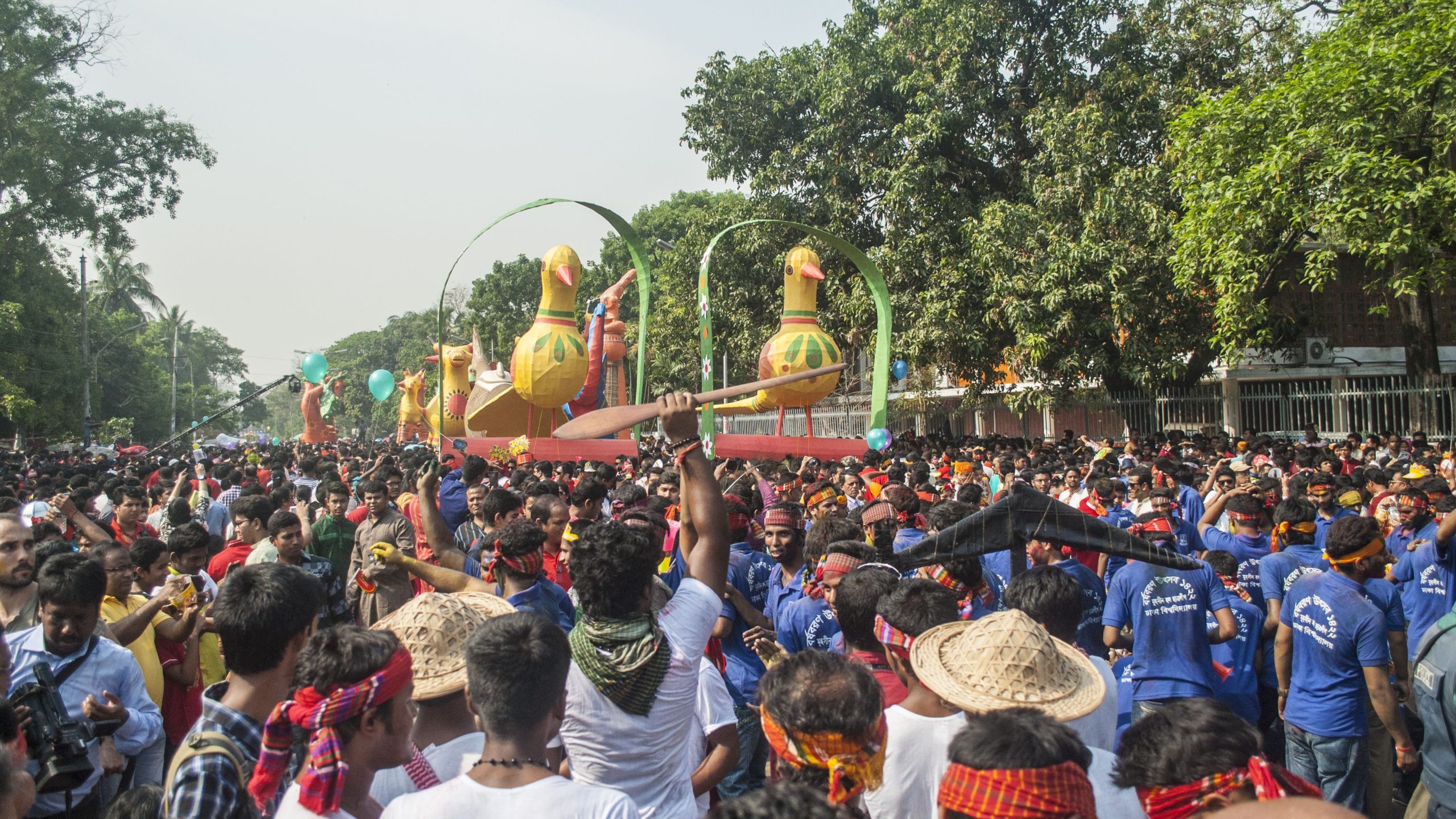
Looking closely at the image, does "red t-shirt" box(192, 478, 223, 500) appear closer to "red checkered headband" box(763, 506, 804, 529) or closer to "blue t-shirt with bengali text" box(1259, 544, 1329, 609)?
"red checkered headband" box(763, 506, 804, 529)

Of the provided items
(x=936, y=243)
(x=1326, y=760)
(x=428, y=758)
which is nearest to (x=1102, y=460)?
(x=1326, y=760)

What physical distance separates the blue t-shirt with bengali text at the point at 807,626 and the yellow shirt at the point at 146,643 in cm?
242

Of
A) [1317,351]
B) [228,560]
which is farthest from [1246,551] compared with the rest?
[1317,351]

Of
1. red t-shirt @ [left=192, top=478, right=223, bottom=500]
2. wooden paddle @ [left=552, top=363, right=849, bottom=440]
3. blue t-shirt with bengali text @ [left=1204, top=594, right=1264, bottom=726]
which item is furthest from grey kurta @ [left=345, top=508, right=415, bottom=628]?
→ red t-shirt @ [left=192, top=478, right=223, bottom=500]

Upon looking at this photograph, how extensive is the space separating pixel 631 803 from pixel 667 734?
0.55m

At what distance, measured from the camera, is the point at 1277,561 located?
5148 mm

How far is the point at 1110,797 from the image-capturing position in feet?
8.05

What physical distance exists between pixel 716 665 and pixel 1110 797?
2040 millimetres

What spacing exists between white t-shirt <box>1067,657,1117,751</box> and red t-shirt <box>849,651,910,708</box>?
19.3 inches

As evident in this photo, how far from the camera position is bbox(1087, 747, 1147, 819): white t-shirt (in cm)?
241

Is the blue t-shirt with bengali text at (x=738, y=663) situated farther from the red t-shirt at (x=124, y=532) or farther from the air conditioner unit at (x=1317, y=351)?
the air conditioner unit at (x=1317, y=351)

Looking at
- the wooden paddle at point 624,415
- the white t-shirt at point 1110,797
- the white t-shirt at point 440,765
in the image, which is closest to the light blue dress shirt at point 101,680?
the white t-shirt at point 440,765

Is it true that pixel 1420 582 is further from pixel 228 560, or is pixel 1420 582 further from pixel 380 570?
pixel 228 560

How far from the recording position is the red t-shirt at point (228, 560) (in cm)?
564
